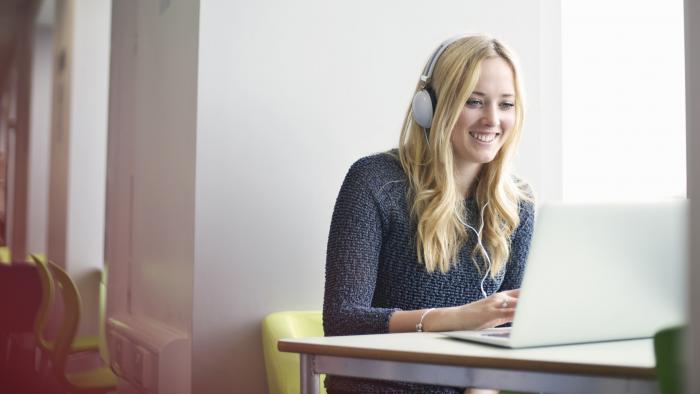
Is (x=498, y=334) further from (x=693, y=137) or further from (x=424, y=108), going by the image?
(x=424, y=108)

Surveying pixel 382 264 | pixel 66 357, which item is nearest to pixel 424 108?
pixel 382 264

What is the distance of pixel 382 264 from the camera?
169 cm

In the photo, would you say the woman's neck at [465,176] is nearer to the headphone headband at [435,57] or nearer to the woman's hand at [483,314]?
the headphone headband at [435,57]

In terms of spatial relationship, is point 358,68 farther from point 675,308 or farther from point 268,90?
point 675,308

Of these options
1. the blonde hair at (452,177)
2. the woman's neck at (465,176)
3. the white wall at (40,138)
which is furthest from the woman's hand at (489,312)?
the white wall at (40,138)

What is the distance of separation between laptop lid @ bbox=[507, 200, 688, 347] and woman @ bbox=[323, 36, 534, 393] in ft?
1.56

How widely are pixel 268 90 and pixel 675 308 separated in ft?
4.47

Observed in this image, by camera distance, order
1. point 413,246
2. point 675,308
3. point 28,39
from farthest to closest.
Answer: point 28,39 < point 413,246 < point 675,308

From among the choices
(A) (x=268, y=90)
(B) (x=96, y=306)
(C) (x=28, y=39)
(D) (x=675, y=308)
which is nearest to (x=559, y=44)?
(A) (x=268, y=90)

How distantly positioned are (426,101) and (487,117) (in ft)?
0.47

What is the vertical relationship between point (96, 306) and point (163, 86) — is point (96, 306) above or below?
below

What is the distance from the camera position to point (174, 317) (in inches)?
89.4

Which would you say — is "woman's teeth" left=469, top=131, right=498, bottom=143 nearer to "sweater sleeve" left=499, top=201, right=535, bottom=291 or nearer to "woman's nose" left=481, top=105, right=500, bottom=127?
"woman's nose" left=481, top=105, right=500, bottom=127

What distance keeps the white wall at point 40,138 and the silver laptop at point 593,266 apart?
549 cm
